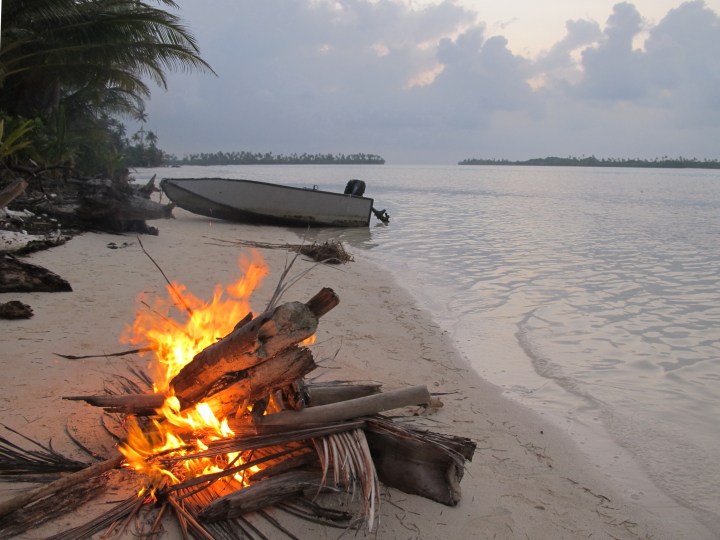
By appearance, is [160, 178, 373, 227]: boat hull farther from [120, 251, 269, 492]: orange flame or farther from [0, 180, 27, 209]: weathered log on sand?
[120, 251, 269, 492]: orange flame

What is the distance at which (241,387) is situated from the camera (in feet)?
9.19

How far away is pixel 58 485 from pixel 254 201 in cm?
1533

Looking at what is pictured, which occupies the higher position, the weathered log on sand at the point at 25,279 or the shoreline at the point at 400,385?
the weathered log on sand at the point at 25,279

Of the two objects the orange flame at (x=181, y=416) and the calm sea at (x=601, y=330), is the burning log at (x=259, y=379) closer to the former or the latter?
→ the orange flame at (x=181, y=416)

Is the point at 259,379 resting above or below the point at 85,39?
below

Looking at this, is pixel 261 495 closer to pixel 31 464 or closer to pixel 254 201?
pixel 31 464

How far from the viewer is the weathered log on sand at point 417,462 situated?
2.88 m

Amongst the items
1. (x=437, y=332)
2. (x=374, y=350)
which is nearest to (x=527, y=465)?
(x=374, y=350)

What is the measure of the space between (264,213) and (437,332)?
461 inches

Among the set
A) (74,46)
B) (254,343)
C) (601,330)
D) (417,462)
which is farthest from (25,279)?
(74,46)

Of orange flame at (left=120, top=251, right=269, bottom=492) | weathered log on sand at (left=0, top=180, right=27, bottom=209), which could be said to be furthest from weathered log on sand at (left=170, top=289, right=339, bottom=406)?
weathered log on sand at (left=0, top=180, right=27, bottom=209)

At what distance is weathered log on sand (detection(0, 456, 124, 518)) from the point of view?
229cm

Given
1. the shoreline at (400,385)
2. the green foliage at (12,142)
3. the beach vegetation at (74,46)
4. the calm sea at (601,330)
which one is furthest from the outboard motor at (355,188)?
the shoreline at (400,385)

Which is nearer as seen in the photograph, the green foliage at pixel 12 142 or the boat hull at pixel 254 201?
the green foliage at pixel 12 142
